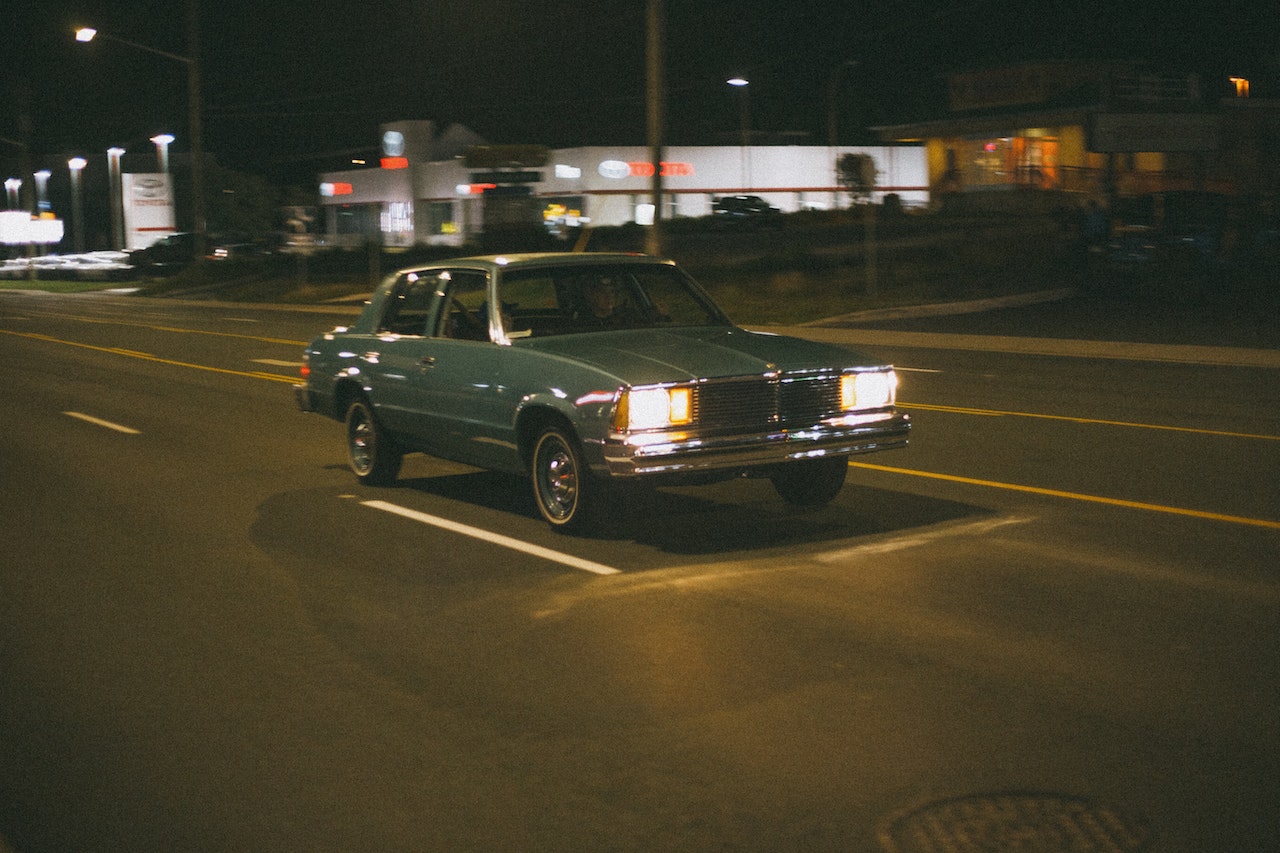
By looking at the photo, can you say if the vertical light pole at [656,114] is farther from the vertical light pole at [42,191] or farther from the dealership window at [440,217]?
the vertical light pole at [42,191]

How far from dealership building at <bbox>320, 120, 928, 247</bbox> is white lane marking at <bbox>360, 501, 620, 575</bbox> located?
57861 millimetres

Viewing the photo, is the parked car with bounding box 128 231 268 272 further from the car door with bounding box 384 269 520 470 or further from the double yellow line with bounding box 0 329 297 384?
the car door with bounding box 384 269 520 470

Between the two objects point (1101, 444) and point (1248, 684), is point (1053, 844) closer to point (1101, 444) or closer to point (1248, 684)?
point (1248, 684)

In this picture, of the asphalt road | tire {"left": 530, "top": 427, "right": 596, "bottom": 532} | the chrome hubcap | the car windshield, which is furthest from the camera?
the car windshield

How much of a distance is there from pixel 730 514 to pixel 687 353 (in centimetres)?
131

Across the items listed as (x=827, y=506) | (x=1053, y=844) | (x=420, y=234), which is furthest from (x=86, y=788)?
(x=420, y=234)

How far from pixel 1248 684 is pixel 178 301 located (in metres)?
50.0

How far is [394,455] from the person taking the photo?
1133cm

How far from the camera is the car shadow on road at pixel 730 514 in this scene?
354 inches

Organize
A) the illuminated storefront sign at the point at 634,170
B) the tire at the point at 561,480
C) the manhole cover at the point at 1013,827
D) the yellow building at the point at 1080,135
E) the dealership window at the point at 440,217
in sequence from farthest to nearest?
1. the dealership window at the point at 440,217
2. the illuminated storefront sign at the point at 634,170
3. the yellow building at the point at 1080,135
4. the tire at the point at 561,480
5. the manhole cover at the point at 1013,827

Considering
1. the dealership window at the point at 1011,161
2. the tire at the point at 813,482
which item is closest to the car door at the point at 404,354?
the tire at the point at 813,482

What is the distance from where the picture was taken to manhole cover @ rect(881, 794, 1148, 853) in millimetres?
4398

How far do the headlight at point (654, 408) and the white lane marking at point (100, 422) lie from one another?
8.10 metres

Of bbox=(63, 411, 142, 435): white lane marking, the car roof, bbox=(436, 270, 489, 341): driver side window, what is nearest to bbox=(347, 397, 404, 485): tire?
bbox=(436, 270, 489, 341): driver side window
